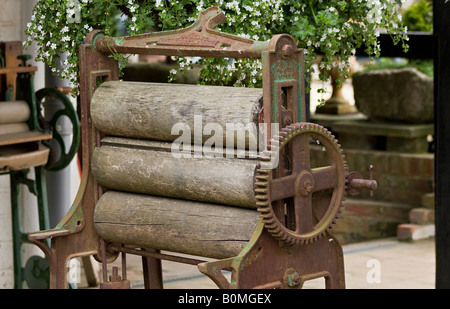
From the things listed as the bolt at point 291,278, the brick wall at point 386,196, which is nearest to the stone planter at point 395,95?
the brick wall at point 386,196

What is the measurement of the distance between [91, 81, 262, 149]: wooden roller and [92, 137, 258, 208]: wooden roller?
54mm

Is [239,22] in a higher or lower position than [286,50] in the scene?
higher

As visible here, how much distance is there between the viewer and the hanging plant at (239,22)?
346 centimetres

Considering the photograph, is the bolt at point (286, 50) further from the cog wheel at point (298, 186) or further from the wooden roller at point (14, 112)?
the wooden roller at point (14, 112)

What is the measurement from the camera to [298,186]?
9.73 ft

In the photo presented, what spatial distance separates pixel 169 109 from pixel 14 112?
1.34 m

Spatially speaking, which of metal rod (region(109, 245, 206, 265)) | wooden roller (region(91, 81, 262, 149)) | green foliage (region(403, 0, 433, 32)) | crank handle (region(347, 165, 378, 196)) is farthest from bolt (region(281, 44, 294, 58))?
green foliage (region(403, 0, 433, 32))

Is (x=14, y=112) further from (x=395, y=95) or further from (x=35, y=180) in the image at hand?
(x=395, y=95)

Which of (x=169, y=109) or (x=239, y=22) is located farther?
(x=239, y=22)

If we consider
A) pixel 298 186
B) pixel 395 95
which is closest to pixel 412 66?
pixel 395 95

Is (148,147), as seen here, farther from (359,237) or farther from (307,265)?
(359,237)

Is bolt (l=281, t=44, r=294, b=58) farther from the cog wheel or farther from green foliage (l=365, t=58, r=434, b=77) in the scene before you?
green foliage (l=365, t=58, r=434, b=77)

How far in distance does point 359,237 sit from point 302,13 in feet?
14.3

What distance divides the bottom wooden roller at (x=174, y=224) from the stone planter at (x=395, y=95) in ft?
15.2
